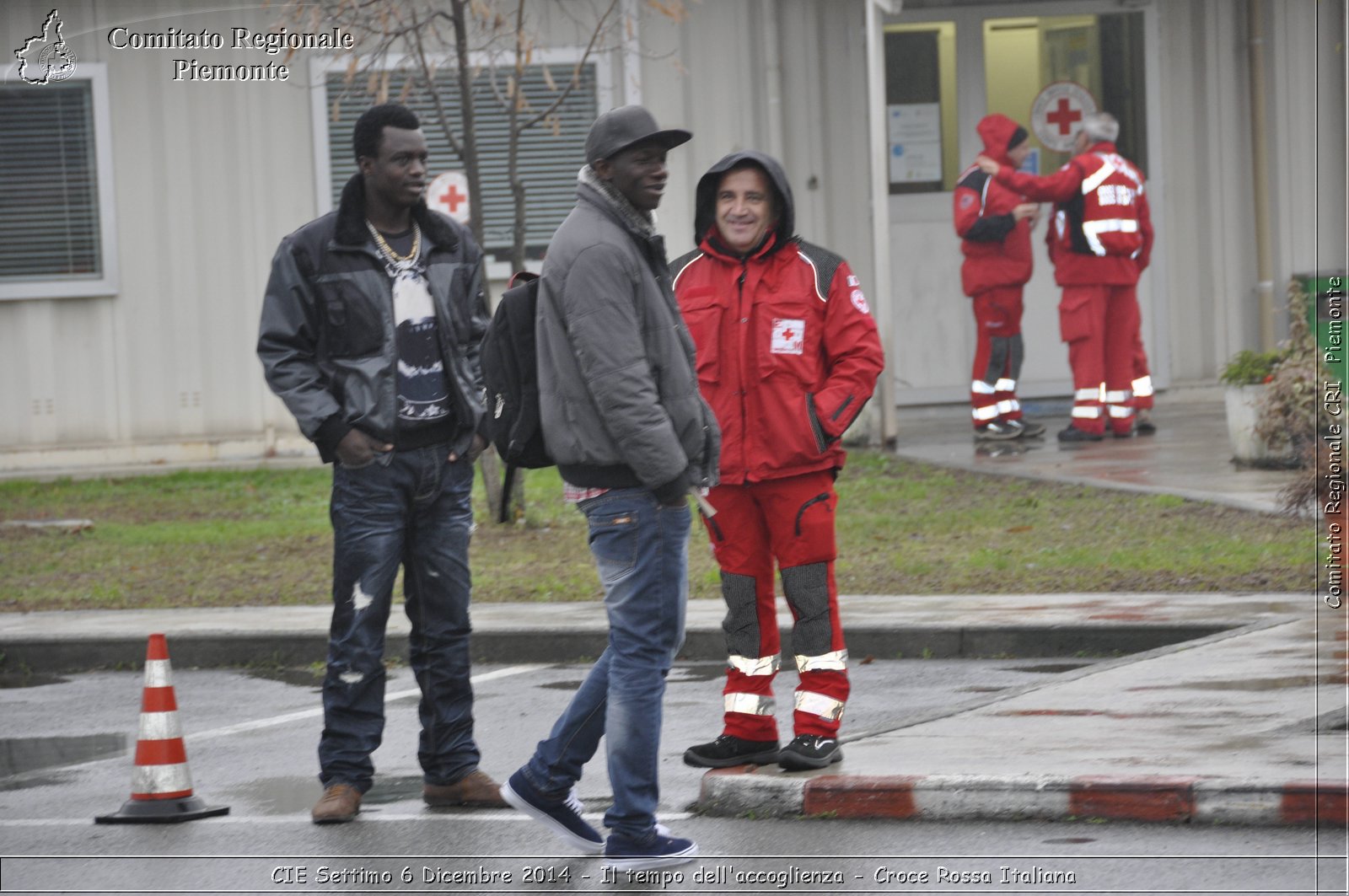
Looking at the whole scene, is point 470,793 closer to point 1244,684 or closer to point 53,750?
point 53,750

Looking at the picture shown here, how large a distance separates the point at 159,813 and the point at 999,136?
395 inches

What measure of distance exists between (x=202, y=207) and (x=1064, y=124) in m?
7.58

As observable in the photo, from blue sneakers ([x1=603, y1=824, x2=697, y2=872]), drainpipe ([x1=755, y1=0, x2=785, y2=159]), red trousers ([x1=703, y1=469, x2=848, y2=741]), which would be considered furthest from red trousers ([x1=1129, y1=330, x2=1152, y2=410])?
blue sneakers ([x1=603, y1=824, x2=697, y2=872])

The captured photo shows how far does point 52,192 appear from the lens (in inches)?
640

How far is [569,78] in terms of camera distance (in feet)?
53.9

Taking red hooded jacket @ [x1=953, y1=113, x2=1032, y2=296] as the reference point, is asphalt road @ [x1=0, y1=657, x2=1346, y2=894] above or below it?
below

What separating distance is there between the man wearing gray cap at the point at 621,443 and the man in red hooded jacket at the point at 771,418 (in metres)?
0.77

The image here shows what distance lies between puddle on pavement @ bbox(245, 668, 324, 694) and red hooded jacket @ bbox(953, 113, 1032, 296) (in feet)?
23.7

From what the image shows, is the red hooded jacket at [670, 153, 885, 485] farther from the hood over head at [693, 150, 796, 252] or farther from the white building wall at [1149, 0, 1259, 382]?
the white building wall at [1149, 0, 1259, 382]

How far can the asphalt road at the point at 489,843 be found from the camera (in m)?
5.04

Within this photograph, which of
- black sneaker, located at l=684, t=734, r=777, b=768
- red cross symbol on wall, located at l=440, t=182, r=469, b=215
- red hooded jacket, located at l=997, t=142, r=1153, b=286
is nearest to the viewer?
black sneaker, located at l=684, t=734, r=777, b=768

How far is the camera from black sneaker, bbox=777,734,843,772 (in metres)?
5.93

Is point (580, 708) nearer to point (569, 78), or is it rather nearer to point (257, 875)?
point (257, 875)

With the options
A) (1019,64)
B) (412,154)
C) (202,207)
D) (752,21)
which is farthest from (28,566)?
(1019,64)
